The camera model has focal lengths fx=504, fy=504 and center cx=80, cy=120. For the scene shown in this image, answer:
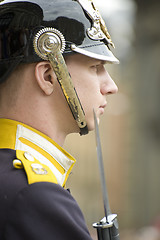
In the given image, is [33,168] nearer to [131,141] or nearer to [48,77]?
[48,77]

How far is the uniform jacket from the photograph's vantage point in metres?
1.58

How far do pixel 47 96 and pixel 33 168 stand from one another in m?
0.35

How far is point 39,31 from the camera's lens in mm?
1937

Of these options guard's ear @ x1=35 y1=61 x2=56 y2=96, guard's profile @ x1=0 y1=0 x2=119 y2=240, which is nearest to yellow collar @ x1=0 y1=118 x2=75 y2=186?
guard's profile @ x1=0 y1=0 x2=119 y2=240

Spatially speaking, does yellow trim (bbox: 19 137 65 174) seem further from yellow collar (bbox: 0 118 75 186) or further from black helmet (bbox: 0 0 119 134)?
black helmet (bbox: 0 0 119 134)

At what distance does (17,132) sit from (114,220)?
498 mm

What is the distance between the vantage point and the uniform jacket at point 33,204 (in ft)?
5.18

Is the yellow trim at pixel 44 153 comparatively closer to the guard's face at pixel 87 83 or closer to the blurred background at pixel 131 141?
the guard's face at pixel 87 83

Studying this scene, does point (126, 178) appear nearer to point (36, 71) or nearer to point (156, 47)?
point (156, 47)

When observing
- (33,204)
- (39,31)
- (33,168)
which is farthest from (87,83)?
(33,204)

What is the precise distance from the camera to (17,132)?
1887 mm

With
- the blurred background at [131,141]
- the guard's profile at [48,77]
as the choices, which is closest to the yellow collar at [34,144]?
the guard's profile at [48,77]

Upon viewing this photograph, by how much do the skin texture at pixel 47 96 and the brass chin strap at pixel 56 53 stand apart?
0.10 feet

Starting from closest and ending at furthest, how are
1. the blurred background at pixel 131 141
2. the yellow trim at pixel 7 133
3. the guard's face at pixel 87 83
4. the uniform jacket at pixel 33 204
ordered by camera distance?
the uniform jacket at pixel 33 204
the yellow trim at pixel 7 133
the guard's face at pixel 87 83
the blurred background at pixel 131 141
